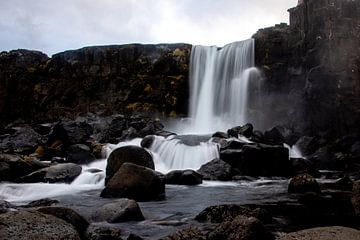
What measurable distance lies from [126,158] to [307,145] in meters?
15.7

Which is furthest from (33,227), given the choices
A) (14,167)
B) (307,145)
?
(307,145)

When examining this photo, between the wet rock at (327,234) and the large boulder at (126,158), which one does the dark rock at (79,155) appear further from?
the wet rock at (327,234)

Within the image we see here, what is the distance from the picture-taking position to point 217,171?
68.1 ft

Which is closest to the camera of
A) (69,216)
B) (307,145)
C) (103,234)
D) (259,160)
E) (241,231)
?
(241,231)

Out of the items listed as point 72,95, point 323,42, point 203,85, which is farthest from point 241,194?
point 72,95

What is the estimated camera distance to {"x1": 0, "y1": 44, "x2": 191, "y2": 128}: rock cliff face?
45.1 metres

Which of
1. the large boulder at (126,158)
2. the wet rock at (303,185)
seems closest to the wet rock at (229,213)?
the wet rock at (303,185)

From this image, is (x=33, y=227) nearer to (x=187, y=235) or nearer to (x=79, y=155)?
(x=187, y=235)

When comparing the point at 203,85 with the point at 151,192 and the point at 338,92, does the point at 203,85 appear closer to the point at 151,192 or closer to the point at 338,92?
the point at 338,92

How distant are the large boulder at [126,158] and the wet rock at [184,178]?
1631 mm

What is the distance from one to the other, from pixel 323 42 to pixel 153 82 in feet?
63.2

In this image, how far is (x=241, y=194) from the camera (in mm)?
16125

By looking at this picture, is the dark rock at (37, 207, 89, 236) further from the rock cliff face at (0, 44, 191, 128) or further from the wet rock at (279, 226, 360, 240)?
the rock cliff face at (0, 44, 191, 128)

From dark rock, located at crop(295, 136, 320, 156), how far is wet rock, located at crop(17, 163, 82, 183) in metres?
15.7
